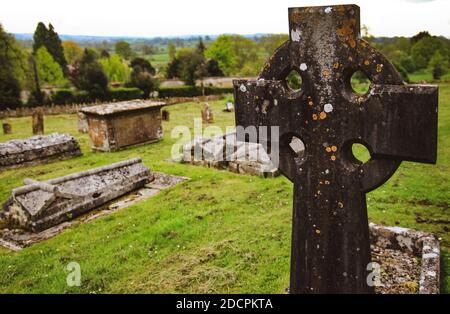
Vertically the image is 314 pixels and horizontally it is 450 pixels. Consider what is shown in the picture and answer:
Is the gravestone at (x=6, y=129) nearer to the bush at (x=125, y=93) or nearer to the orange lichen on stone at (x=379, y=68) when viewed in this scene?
the bush at (x=125, y=93)

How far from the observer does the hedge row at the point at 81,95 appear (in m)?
36.8

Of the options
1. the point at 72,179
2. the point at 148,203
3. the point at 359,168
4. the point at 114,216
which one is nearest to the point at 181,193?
the point at 148,203

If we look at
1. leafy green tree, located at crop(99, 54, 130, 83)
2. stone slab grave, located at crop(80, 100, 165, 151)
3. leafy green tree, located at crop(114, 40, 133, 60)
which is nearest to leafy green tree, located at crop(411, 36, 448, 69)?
leafy green tree, located at crop(99, 54, 130, 83)

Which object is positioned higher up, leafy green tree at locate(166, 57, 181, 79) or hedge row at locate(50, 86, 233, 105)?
leafy green tree at locate(166, 57, 181, 79)

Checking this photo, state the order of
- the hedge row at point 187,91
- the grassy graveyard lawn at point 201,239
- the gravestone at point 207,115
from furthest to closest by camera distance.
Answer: the hedge row at point 187,91 → the gravestone at point 207,115 → the grassy graveyard lawn at point 201,239

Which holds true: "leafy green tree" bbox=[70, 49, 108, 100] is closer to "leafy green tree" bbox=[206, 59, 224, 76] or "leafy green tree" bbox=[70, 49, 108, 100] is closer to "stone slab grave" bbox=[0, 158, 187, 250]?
"leafy green tree" bbox=[206, 59, 224, 76]

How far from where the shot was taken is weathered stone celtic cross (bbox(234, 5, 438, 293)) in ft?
9.36

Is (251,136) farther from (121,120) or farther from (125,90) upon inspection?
(125,90)

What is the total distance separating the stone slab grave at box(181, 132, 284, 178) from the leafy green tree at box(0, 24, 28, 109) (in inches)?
1019

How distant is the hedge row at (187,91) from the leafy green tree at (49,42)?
2949 cm

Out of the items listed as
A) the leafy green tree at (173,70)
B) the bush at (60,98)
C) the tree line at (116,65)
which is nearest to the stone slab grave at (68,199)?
the tree line at (116,65)

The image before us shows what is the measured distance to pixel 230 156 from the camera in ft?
40.5

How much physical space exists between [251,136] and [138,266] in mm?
3840

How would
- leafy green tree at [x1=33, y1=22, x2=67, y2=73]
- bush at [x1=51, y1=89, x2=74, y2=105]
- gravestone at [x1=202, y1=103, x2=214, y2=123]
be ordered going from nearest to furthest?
gravestone at [x1=202, y1=103, x2=214, y2=123] → bush at [x1=51, y1=89, x2=74, y2=105] → leafy green tree at [x1=33, y1=22, x2=67, y2=73]
